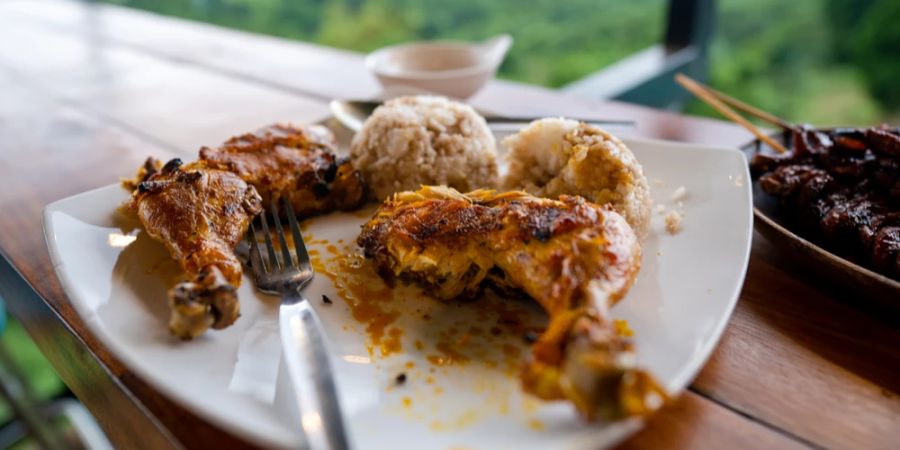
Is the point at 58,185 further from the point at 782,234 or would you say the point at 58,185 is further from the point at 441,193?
the point at 782,234

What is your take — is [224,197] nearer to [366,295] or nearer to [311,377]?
[366,295]

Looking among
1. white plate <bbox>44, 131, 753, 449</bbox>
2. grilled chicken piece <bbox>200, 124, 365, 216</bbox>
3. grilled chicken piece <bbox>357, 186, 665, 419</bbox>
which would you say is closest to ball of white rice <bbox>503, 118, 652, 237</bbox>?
white plate <bbox>44, 131, 753, 449</bbox>

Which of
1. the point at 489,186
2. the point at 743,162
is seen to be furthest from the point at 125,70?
the point at 743,162

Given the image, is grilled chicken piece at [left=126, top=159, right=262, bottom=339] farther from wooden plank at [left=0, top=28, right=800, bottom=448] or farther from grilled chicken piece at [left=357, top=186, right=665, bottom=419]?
grilled chicken piece at [left=357, top=186, right=665, bottom=419]

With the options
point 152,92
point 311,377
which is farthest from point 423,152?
point 152,92

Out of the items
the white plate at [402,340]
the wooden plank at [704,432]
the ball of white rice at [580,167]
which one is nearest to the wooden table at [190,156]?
the wooden plank at [704,432]
